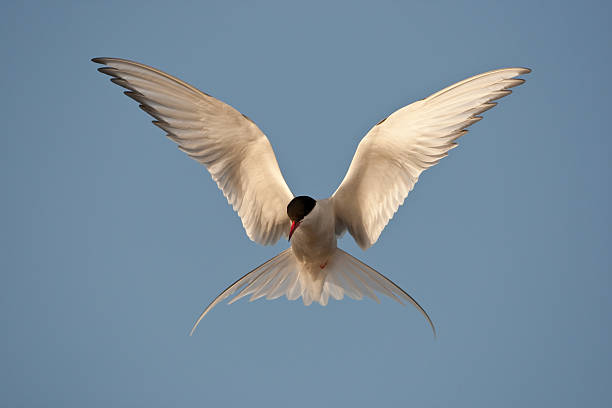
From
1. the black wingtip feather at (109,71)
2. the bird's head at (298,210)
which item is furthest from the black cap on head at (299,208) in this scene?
the black wingtip feather at (109,71)

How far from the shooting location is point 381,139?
4742 mm

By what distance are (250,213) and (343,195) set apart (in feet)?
2.29

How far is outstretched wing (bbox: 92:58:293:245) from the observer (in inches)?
A: 173

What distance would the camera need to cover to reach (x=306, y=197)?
15.4 feet

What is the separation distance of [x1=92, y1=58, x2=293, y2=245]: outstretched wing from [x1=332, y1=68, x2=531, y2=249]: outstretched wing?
19.2 inches

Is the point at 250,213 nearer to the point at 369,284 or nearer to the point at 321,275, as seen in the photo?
the point at 321,275

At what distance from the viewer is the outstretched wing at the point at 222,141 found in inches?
173

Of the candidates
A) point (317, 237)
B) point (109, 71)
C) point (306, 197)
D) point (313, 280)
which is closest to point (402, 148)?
point (306, 197)

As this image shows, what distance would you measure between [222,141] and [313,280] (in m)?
1.20

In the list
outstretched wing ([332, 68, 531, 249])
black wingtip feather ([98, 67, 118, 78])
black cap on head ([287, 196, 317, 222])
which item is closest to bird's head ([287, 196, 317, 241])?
black cap on head ([287, 196, 317, 222])

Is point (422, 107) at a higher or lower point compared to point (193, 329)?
higher

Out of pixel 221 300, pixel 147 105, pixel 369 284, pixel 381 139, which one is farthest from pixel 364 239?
pixel 147 105

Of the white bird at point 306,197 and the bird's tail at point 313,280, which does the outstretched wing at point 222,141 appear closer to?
the white bird at point 306,197

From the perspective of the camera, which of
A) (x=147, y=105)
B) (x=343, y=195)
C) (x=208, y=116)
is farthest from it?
(x=343, y=195)
